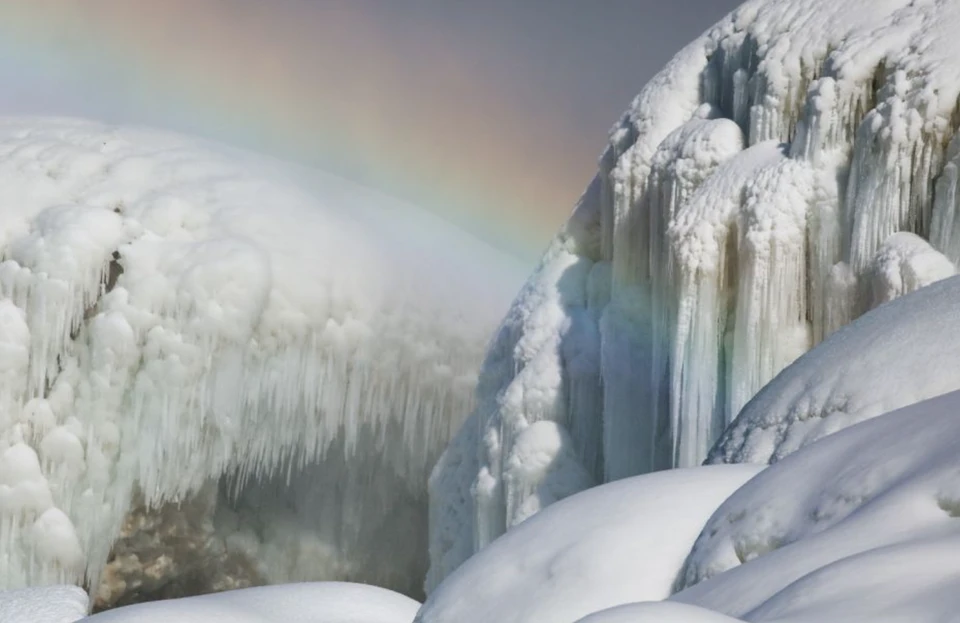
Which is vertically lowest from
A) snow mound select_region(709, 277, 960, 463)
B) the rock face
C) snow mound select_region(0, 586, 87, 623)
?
the rock face

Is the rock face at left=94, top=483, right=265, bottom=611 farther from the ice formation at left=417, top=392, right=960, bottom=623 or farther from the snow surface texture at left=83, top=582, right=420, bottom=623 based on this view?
the ice formation at left=417, top=392, right=960, bottom=623

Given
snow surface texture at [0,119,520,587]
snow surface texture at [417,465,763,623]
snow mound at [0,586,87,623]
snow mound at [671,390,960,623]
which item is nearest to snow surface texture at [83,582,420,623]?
snow mound at [0,586,87,623]

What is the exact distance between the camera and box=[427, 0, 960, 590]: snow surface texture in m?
5.36

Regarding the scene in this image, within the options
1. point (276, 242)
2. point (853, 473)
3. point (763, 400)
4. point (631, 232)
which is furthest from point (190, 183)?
point (853, 473)

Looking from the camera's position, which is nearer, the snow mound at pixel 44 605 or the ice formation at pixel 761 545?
the ice formation at pixel 761 545

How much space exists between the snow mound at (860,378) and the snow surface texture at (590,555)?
0.40 metres

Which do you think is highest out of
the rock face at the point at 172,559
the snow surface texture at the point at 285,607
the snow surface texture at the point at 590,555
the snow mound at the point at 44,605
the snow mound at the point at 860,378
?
the snow mound at the point at 860,378

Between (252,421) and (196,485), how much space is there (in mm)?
603

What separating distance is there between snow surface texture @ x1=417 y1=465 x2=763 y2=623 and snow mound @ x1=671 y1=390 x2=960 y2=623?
86mm

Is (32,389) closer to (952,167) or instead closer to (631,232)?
(631,232)

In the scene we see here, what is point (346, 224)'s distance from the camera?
33.2ft

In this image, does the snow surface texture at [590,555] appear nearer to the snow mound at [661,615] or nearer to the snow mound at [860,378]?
the snow mound at [860,378]

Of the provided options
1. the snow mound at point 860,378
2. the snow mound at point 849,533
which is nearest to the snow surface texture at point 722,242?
the snow mound at point 860,378

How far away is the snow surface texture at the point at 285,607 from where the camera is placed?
293 centimetres
